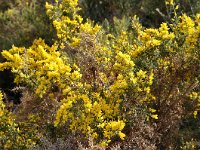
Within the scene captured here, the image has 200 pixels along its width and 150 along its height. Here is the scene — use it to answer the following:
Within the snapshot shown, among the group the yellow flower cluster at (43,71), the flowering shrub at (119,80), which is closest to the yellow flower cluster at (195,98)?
the flowering shrub at (119,80)

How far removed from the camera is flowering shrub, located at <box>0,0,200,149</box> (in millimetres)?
3975

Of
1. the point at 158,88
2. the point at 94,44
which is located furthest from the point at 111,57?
the point at 158,88

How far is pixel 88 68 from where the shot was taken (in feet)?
14.7

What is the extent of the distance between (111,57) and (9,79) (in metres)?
3.31

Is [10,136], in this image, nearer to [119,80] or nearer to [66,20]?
[119,80]

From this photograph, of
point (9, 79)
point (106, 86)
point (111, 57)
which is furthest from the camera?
point (9, 79)

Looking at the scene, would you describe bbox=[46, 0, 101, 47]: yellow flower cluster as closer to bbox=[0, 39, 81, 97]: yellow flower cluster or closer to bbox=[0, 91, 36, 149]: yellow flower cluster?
bbox=[0, 39, 81, 97]: yellow flower cluster

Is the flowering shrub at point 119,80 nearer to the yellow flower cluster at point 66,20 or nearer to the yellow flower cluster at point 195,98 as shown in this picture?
the yellow flower cluster at point 195,98

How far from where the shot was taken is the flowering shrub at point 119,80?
3.97 m

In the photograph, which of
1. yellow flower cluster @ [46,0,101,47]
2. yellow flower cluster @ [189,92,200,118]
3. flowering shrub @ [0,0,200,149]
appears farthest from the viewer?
yellow flower cluster @ [46,0,101,47]

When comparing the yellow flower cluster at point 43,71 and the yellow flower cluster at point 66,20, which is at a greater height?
the yellow flower cluster at point 66,20

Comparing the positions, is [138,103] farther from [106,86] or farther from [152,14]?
[152,14]

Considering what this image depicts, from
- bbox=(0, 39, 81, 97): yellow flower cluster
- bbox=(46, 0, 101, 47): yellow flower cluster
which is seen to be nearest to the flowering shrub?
bbox=(0, 39, 81, 97): yellow flower cluster

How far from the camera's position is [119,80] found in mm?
3992
